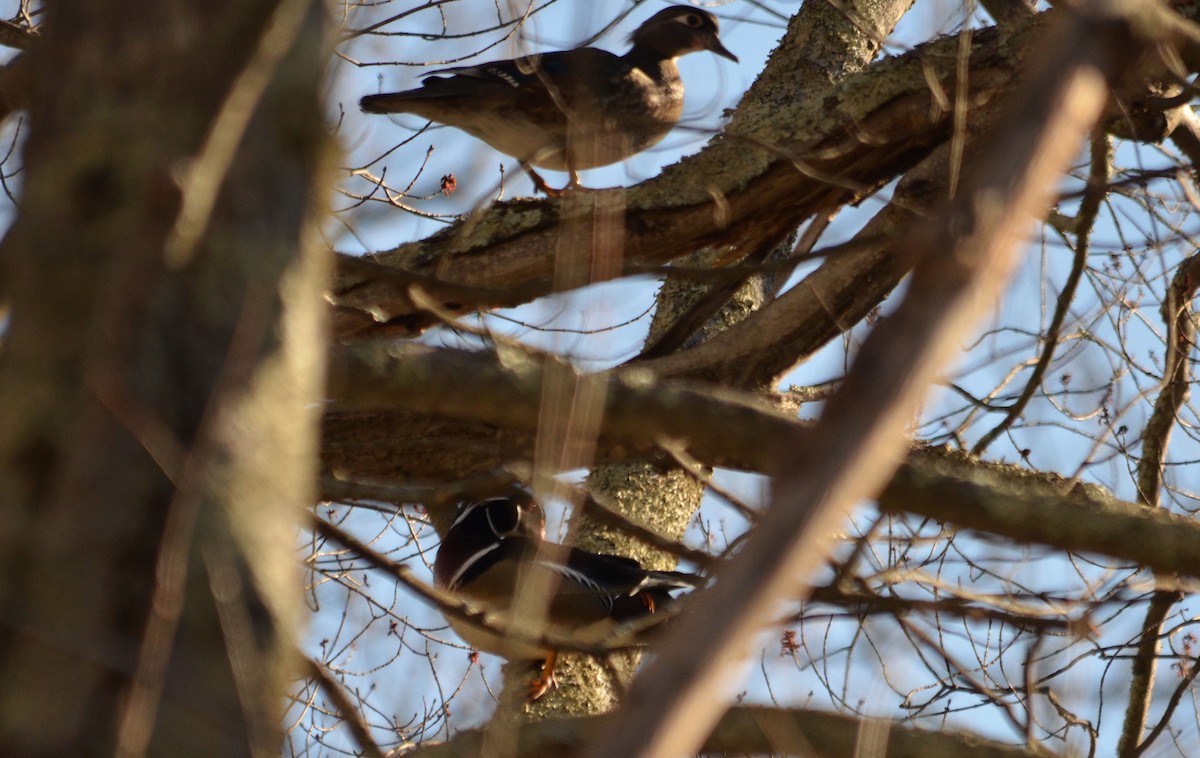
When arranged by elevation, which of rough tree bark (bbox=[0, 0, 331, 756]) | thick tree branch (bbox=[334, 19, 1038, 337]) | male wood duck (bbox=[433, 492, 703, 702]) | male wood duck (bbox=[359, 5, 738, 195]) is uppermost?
male wood duck (bbox=[359, 5, 738, 195])

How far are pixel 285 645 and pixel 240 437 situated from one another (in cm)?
26

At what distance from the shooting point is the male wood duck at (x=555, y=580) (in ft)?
16.6

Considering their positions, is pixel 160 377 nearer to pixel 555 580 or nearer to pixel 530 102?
pixel 555 580

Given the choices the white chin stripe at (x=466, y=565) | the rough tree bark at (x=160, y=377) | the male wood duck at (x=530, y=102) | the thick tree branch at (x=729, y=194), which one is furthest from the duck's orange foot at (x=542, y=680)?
the rough tree bark at (x=160, y=377)

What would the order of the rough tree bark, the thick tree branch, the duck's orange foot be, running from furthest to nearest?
the duck's orange foot → the thick tree branch → the rough tree bark

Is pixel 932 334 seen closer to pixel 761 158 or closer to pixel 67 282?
pixel 67 282

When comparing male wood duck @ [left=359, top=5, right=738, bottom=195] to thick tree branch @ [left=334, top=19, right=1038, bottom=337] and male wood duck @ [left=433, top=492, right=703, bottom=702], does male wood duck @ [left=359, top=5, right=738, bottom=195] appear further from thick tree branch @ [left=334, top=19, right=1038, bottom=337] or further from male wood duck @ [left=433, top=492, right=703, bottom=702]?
male wood duck @ [left=433, top=492, right=703, bottom=702]

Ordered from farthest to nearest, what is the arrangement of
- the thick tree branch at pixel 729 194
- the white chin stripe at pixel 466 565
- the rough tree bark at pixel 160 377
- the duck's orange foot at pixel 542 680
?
1. the white chin stripe at pixel 466 565
2. the duck's orange foot at pixel 542 680
3. the thick tree branch at pixel 729 194
4. the rough tree bark at pixel 160 377

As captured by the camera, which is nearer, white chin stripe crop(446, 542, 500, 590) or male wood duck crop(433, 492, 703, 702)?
male wood duck crop(433, 492, 703, 702)

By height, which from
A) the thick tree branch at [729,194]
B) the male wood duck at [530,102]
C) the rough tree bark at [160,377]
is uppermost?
the male wood duck at [530,102]

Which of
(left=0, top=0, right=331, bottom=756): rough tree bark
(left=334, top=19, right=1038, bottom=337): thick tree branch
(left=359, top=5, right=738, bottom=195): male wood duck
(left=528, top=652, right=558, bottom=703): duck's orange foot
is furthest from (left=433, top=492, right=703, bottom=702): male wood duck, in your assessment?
(left=0, top=0, right=331, bottom=756): rough tree bark

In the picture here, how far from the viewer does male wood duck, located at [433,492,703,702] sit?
16.6 feet

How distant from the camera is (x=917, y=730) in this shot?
289 cm

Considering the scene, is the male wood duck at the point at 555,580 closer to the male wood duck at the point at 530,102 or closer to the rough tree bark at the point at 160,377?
the male wood duck at the point at 530,102
